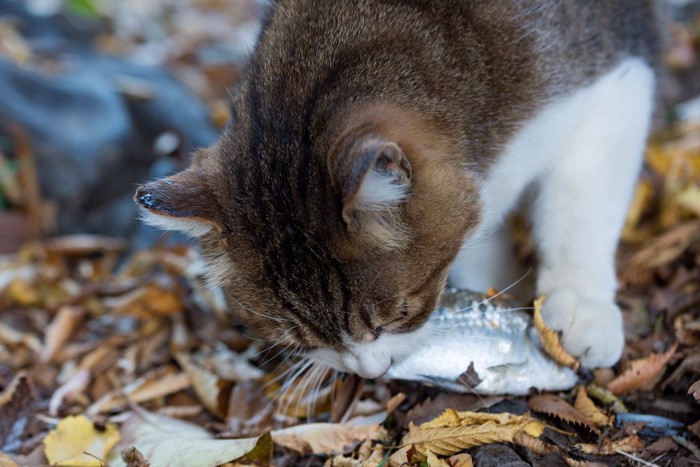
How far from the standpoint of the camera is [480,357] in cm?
202

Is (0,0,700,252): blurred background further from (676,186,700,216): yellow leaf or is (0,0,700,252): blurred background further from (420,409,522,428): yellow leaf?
(420,409,522,428): yellow leaf

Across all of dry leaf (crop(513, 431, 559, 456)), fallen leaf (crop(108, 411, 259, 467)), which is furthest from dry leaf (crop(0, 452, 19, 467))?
dry leaf (crop(513, 431, 559, 456))

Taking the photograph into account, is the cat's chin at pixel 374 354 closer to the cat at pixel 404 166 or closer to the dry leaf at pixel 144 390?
the cat at pixel 404 166

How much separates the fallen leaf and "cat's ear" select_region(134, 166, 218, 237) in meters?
0.61

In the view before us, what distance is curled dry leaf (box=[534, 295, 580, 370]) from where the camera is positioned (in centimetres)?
204

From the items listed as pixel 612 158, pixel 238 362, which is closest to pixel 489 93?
pixel 612 158

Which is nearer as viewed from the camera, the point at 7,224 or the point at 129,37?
the point at 7,224

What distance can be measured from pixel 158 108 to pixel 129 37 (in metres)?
2.57

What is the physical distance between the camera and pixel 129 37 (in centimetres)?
637

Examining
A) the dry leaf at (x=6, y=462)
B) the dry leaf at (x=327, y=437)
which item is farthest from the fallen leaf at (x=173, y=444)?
the dry leaf at (x=6, y=462)

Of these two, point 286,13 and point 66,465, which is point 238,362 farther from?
point 286,13

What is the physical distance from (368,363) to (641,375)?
2.71 ft

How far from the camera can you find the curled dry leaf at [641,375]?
80.2 inches

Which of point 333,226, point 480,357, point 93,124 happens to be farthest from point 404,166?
point 93,124
